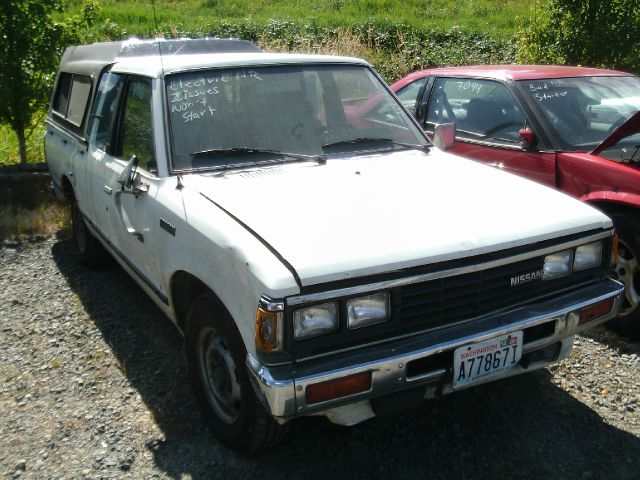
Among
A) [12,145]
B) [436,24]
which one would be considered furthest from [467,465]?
[436,24]

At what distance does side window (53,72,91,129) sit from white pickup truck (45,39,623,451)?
0.80 metres

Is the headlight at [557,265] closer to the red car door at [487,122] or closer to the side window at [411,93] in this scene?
the red car door at [487,122]

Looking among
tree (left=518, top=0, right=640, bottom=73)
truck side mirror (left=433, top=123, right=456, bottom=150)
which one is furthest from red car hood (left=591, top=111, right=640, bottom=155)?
tree (left=518, top=0, right=640, bottom=73)

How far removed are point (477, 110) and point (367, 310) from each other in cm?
324

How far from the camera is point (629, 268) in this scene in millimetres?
3961

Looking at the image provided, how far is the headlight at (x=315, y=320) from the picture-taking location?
7.80 feet

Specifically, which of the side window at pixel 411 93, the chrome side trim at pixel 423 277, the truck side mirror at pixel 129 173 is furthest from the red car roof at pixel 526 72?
the truck side mirror at pixel 129 173

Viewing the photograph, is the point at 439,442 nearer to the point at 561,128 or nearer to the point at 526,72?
the point at 561,128

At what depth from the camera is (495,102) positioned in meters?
5.05

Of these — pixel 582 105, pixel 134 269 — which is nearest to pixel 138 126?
pixel 134 269

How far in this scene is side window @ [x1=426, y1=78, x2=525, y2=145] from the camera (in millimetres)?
4871

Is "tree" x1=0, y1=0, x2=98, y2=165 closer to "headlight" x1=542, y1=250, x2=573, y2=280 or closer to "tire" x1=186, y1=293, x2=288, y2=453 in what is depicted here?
"tire" x1=186, y1=293, x2=288, y2=453

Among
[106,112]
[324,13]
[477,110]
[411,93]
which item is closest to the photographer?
[106,112]

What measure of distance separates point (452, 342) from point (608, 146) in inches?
94.0
